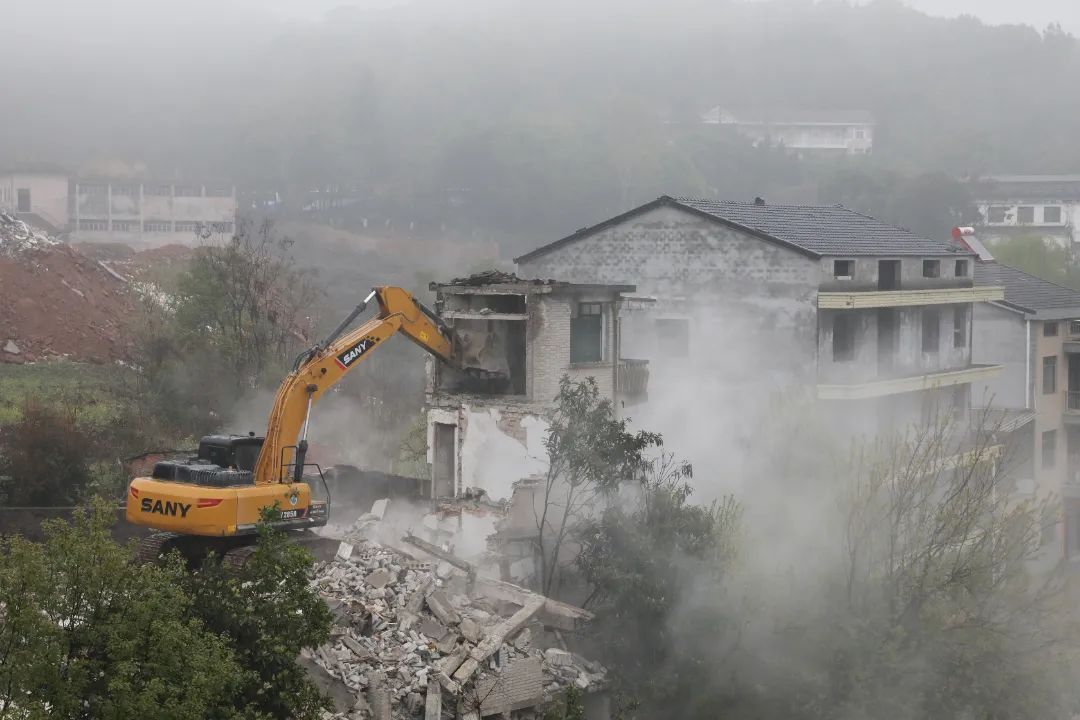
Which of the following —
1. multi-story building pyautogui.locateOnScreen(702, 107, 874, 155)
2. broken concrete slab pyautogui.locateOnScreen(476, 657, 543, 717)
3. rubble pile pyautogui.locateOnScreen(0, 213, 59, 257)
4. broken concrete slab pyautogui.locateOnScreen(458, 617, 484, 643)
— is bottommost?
broken concrete slab pyautogui.locateOnScreen(476, 657, 543, 717)

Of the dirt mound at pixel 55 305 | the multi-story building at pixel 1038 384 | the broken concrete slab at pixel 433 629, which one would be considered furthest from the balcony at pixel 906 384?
the dirt mound at pixel 55 305

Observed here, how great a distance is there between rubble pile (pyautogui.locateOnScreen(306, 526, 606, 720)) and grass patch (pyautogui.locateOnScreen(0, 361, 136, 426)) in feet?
44.0

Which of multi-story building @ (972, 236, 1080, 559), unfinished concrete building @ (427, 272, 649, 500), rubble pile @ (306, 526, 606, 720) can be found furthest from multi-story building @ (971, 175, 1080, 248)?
rubble pile @ (306, 526, 606, 720)

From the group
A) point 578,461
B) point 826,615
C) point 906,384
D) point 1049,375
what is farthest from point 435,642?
point 1049,375

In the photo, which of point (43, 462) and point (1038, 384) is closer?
point (43, 462)

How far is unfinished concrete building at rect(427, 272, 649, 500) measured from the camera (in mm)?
23266

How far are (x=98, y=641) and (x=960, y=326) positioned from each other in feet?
85.2

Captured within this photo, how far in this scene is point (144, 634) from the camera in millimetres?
12602

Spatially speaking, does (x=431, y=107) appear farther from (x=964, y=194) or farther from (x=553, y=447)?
(x=553, y=447)

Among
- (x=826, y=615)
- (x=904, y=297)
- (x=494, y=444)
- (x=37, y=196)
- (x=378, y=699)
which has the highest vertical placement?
(x=37, y=196)

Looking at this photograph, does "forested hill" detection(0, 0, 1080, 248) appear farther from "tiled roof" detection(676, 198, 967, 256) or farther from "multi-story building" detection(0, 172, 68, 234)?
"tiled roof" detection(676, 198, 967, 256)

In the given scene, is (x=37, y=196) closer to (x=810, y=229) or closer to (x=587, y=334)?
(x=810, y=229)

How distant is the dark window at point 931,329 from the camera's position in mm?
32281

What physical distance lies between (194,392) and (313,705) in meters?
22.0
